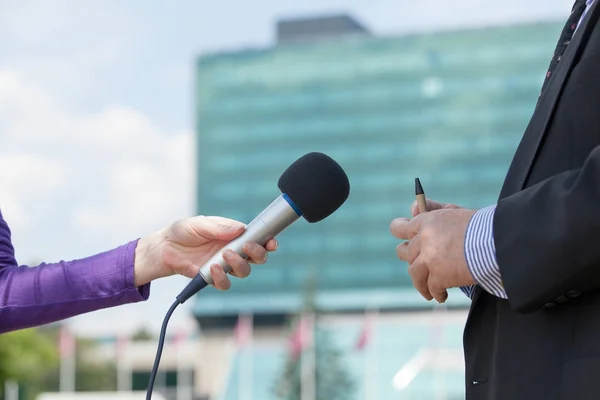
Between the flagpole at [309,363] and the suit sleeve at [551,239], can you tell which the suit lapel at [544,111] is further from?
the flagpole at [309,363]

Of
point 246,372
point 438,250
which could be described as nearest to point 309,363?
point 246,372

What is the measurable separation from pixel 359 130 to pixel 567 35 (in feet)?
202

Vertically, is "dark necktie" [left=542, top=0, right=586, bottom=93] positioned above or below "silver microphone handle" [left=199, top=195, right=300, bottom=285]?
above

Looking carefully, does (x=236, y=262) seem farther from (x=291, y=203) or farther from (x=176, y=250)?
(x=176, y=250)

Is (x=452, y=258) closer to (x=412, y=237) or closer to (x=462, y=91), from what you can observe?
(x=412, y=237)

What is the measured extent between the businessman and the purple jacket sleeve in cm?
76

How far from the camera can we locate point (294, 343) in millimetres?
43562

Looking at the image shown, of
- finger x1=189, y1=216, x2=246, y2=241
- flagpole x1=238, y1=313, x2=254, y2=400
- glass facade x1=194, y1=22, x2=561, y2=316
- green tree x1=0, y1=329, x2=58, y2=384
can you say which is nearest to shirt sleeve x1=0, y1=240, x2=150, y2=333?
finger x1=189, y1=216, x2=246, y2=241

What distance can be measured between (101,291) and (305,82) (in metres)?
61.7

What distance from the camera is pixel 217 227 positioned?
6.61 ft

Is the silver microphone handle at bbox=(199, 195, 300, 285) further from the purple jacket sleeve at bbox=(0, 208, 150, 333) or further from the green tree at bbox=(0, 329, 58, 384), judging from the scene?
the green tree at bbox=(0, 329, 58, 384)

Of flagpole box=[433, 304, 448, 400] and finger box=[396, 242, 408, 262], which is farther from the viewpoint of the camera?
flagpole box=[433, 304, 448, 400]

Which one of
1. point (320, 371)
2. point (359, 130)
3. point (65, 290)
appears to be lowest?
point (320, 371)

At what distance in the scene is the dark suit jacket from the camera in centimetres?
138
